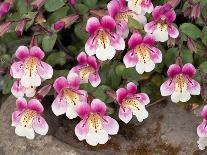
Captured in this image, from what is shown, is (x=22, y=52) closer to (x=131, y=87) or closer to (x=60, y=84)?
(x=60, y=84)

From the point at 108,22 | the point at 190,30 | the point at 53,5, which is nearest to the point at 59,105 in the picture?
the point at 108,22

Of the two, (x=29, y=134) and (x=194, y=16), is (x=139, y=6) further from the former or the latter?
(x=29, y=134)

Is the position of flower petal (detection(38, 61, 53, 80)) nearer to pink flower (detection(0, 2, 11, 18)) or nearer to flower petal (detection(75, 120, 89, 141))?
flower petal (detection(75, 120, 89, 141))

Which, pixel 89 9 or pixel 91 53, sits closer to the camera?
pixel 91 53

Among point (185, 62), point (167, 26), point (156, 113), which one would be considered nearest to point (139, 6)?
point (167, 26)

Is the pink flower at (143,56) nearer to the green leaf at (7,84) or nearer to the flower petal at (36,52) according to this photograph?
the flower petal at (36,52)

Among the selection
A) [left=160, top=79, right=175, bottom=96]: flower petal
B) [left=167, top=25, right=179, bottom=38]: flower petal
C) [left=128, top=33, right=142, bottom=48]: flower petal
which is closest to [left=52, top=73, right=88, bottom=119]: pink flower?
[left=128, top=33, right=142, bottom=48]: flower petal
